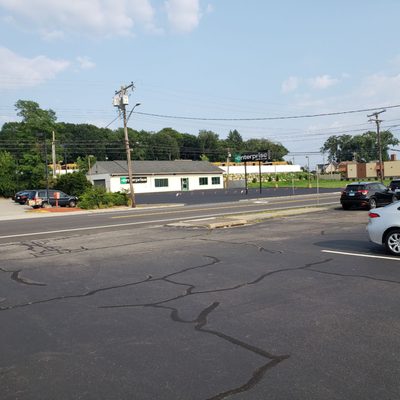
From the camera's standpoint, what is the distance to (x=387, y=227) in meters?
10.0

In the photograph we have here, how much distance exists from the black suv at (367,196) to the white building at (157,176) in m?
44.3

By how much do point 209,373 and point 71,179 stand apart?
148 feet

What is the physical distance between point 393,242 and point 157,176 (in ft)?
201

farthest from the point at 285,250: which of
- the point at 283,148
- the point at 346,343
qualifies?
the point at 283,148

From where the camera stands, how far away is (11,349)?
4812mm

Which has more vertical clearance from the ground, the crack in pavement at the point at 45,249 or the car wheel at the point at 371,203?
the car wheel at the point at 371,203

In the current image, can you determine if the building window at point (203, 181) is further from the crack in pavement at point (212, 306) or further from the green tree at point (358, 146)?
the green tree at point (358, 146)

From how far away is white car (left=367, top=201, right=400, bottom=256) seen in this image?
992 cm

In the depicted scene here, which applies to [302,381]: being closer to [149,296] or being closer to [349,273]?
[149,296]

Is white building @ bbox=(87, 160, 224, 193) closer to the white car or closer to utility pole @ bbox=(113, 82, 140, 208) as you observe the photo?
utility pole @ bbox=(113, 82, 140, 208)

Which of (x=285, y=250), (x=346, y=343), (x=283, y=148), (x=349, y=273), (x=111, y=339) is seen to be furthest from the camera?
(x=283, y=148)

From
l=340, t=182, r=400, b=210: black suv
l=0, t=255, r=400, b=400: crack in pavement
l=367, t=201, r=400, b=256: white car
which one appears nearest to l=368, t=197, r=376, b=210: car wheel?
l=340, t=182, r=400, b=210: black suv

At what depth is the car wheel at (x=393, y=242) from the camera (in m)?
9.88

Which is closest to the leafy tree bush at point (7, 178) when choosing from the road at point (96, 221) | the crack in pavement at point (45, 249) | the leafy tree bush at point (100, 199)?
the leafy tree bush at point (100, 199)
